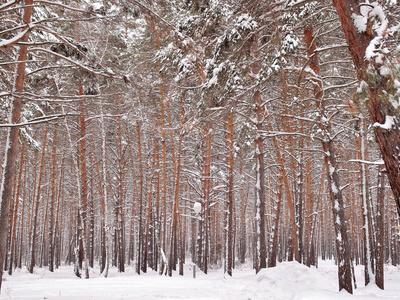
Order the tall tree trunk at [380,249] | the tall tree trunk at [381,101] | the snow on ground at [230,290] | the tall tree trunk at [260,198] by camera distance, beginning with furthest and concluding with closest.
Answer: the tall tree trunk at [260,198]
the tall tree trunk at [380,249]
the snow on ground at [230,290]
the tall tree trunk at [381,101]

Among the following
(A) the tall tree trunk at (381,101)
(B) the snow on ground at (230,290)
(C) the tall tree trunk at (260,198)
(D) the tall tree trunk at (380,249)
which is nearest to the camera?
(A) the tall tree trunk at (381,101)

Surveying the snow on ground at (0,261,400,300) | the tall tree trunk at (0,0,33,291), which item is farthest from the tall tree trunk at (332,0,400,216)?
the tall tree trunk at (0,0,33,291)

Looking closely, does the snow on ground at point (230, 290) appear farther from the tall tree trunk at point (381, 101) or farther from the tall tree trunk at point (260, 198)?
the tall tree trunk at point (381, 101)

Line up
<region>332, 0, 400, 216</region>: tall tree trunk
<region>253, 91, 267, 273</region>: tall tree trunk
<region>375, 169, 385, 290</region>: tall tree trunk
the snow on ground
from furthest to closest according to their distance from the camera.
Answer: <region>253, 91, 267, 273</region>: tall tree trunk, <region>375, 169, 385, 290</region>: tall tree trunk, the snow on ground, <region>332, 0, 400, 216</region>: tall tree trunk

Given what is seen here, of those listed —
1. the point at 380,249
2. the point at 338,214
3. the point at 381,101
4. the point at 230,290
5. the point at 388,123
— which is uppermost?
the point at 381,101

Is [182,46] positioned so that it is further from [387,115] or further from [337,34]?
[337,34]

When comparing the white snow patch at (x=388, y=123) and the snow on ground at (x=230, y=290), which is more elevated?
the white snow patch at (x=388, y=123)

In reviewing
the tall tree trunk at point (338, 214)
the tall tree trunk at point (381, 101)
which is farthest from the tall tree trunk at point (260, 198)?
the tall tree trunk at point (381, 101)

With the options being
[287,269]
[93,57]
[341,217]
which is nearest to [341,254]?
[341,217]

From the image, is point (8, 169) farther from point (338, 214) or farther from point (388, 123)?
point (338, 214)

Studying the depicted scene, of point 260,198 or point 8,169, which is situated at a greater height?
point 8,169

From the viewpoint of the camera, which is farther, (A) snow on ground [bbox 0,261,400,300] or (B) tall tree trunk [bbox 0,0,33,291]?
(A) snow on ground [bbox 0,261,400,300]

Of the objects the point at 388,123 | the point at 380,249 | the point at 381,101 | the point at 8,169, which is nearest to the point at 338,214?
the point at 388,123

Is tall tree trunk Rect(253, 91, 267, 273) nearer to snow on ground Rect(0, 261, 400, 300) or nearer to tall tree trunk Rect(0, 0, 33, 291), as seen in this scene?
snow on ground Rect(0, 261, 400, 300)
